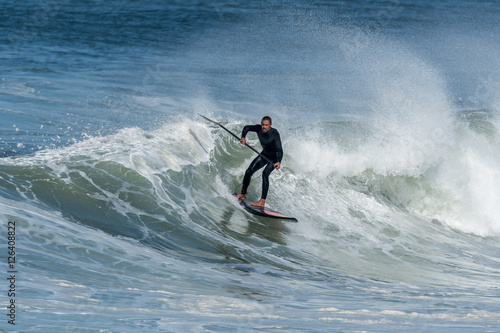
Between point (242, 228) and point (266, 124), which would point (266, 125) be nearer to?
point (266, 124)

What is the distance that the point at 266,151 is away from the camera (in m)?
11.1

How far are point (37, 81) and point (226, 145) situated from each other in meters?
9.50

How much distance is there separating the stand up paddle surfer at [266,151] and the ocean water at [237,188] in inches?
22.9

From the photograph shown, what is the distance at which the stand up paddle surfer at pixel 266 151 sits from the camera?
424 inches

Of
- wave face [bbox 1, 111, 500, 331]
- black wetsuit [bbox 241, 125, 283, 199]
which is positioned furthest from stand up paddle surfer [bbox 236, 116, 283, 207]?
wave face [bbox 1, 111, 500, 331]

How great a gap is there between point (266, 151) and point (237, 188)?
147 cm

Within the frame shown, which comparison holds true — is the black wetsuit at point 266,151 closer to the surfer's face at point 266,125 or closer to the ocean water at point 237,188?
the surfer's face at point 266,125

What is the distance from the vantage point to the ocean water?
253 inches

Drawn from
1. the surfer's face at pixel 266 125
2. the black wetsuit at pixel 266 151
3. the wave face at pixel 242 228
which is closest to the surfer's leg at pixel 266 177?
the black wetsuit at pixel 266 151

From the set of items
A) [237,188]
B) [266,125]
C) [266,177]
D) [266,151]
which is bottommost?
[237,188]

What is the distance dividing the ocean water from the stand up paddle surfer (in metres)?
0.58

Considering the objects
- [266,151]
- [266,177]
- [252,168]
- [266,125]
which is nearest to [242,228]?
[266,177]

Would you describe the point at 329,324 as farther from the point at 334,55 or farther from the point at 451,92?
the point at 334,55

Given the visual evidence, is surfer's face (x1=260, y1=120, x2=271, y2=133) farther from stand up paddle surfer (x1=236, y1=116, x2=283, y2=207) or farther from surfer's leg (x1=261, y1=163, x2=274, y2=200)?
surfer's leg (x1=261, y1=163, x2=274, y2=200)
